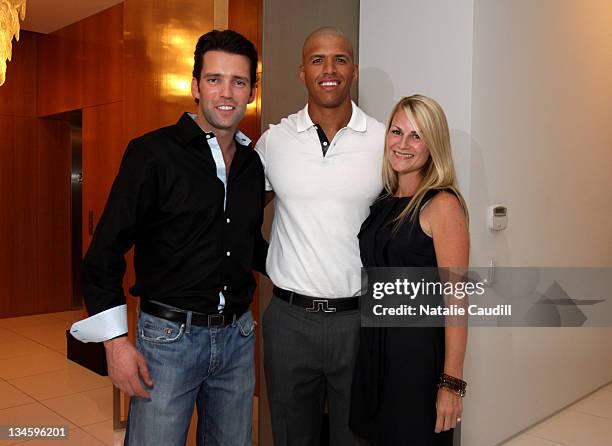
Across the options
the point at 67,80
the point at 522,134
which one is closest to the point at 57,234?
the point at 67,80

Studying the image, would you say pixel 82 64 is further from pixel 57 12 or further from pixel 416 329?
pixel 416 329

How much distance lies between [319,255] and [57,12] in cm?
537

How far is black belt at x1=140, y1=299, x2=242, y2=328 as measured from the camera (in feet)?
6.06

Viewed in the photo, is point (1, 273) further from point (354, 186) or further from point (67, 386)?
point (354, 186)

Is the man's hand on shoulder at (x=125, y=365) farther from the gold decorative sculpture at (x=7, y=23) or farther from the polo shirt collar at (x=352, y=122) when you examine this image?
the gold decorative sculpture at (x=7, y=23)

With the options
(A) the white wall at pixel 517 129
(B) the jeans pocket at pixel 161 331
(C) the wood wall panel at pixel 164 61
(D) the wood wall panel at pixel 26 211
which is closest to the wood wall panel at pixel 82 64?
(D) the wood wall panel at pixel 26 211

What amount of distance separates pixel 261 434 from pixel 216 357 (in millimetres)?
1292

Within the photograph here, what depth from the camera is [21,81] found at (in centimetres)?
705

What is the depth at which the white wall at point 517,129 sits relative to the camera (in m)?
3.01

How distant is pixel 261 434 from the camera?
301 cm

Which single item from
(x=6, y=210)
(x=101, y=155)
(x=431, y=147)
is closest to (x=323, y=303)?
(x=431, y=147)

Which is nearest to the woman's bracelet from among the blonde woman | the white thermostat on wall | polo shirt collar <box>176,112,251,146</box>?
the blonde woman

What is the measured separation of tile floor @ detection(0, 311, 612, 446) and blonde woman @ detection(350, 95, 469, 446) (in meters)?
1.83

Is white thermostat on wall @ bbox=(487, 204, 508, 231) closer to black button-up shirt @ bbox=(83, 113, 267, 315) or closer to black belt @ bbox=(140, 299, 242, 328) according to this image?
black button-up shirt @ bbox=(83, 113, 267, 315)
